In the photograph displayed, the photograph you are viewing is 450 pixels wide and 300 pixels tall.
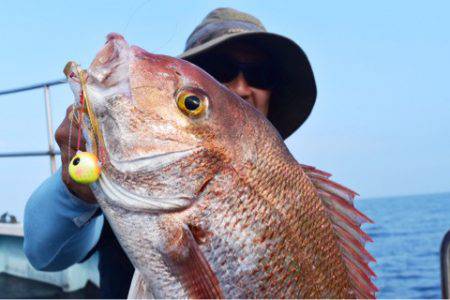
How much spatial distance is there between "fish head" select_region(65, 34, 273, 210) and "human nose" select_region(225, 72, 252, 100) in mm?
1420

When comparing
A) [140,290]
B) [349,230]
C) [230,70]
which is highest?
[230,70]

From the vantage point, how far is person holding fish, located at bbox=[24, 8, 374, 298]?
1.84m

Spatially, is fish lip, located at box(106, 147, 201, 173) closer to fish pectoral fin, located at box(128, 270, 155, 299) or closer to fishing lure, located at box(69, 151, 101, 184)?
fishing lure, located at box(69, 151, 101, 184)

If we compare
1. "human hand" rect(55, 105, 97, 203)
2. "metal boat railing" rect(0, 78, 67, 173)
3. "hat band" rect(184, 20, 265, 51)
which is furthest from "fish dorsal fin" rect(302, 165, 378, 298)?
"metal boat railing" rect(0, 78, 67, 173)

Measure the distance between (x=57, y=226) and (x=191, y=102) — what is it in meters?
0.95

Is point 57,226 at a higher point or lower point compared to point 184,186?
lower

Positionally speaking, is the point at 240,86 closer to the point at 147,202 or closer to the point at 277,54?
the point at 277,54

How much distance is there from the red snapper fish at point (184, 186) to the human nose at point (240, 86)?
1358 mm

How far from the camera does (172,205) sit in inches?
54.2

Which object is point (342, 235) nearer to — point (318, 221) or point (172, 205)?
point (318, 221)

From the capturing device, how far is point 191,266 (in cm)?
138

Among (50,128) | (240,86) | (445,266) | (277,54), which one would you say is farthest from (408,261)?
(445,266)

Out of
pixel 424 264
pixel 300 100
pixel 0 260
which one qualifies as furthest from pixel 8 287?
pixel 424 264

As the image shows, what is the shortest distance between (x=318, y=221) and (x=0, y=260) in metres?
5.56
